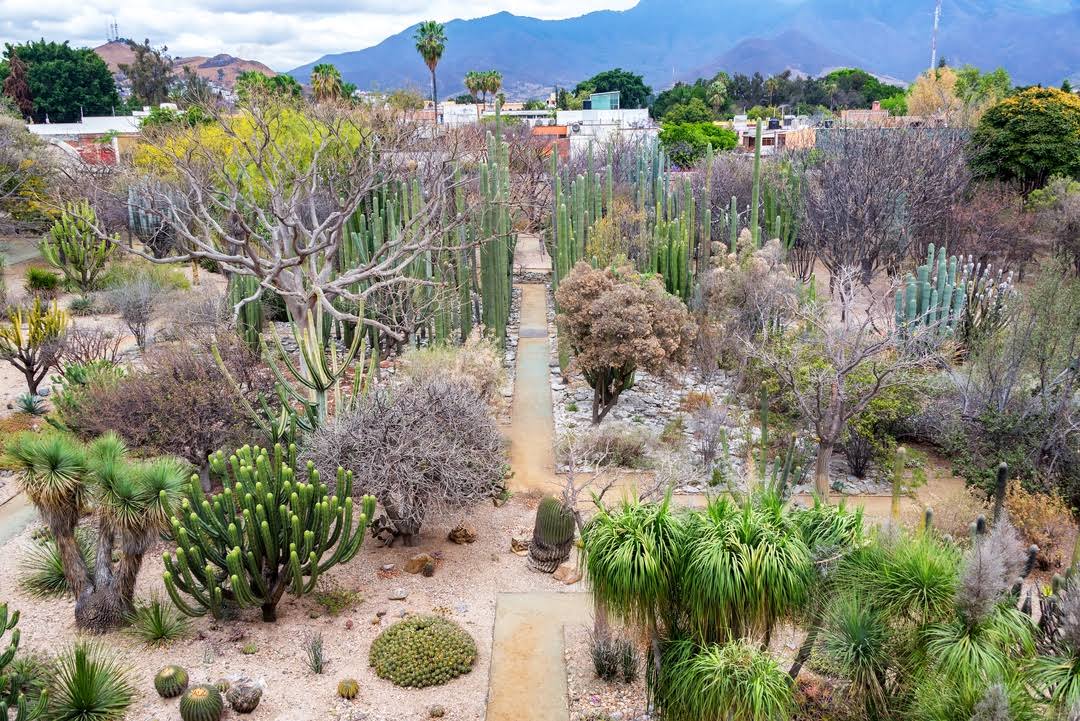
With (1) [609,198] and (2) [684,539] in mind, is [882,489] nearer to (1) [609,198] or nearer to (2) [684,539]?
(2) [684,539]

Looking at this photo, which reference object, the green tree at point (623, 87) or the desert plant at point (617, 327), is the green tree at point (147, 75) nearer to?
the green tree at point (623, 87)

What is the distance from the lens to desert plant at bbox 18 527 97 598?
8625mm

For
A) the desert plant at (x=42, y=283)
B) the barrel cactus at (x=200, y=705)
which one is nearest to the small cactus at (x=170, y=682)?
the barrel cactus at (x=200, y=705)

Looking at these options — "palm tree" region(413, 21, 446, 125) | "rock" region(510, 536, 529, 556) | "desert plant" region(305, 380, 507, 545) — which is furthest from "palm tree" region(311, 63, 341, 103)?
"rock" region(510, 536, 529, 556)

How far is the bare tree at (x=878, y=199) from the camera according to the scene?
784 inches

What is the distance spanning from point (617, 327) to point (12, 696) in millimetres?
8595

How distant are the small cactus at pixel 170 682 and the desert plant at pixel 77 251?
1713 cm

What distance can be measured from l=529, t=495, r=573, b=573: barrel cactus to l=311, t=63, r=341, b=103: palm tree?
107 feet

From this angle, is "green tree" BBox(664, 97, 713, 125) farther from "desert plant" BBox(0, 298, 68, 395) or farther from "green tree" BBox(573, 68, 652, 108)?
"desert plant" BBox(0, 298, 68, 395)

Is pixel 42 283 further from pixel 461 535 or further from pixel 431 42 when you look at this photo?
pixel 431 42

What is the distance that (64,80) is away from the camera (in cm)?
5522

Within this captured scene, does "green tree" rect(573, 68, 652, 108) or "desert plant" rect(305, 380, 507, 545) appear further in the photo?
"green tree" rect(573, 68, 652, 108)

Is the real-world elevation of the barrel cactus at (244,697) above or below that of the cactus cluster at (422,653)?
above

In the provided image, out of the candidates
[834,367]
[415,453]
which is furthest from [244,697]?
[834,367]
